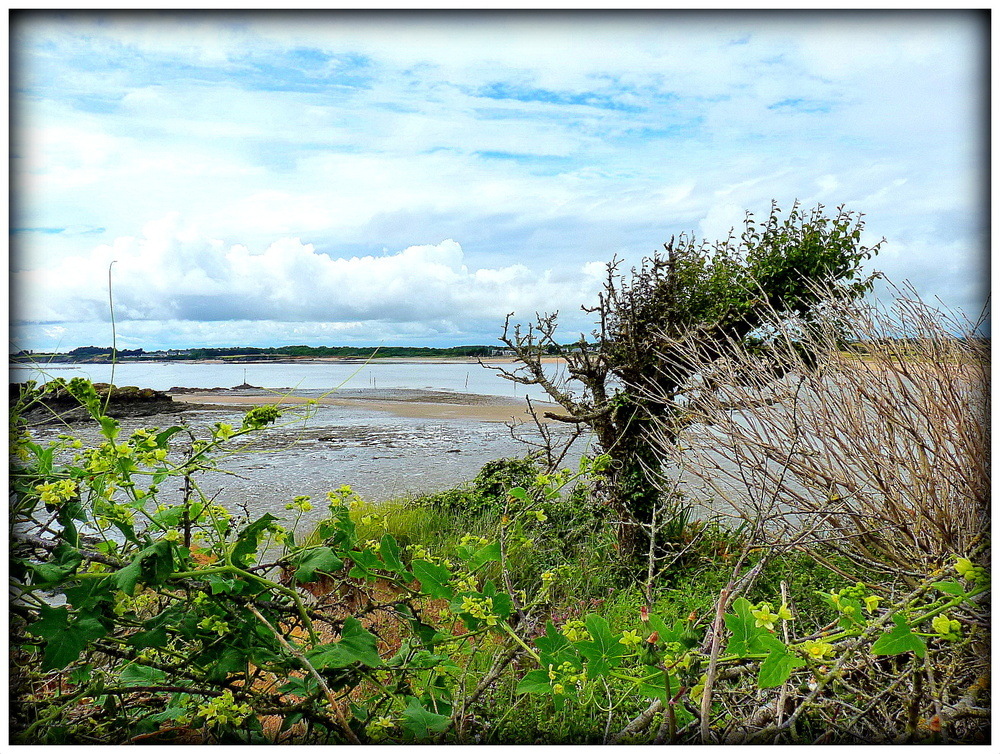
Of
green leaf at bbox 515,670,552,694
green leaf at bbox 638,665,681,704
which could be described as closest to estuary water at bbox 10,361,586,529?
green leaf at bbox 515,670,552,694

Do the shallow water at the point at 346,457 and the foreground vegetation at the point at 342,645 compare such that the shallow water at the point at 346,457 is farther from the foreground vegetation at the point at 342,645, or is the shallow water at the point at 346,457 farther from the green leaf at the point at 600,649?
the green leaf at the point at 600,649

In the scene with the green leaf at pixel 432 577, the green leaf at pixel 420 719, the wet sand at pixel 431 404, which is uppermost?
the green leaf at pixel 432 577

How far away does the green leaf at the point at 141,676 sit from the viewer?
1.13 metres

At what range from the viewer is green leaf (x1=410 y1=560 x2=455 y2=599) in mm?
1026

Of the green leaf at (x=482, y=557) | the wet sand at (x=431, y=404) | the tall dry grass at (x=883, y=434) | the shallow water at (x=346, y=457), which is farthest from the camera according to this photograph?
the wet sand at (x=431, y=404)

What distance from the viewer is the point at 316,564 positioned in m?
0.97

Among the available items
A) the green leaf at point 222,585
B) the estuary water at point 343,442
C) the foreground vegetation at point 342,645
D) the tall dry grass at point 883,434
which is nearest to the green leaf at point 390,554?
the foreground vegetation at point 342,645

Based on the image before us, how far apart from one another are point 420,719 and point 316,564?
32 centimetres

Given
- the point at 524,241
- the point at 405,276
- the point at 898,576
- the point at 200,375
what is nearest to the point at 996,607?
the point at 898,576

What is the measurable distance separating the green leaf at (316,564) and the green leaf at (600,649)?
1.19ft

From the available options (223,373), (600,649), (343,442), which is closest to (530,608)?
(600,649)

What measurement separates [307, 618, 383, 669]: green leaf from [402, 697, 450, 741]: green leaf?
0.11 metres

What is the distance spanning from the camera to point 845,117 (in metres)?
1.73

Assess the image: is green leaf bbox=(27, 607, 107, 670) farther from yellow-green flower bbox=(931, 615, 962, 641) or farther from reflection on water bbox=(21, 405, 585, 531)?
reflection on water bbox=(21, 405, 585, 531)
